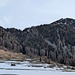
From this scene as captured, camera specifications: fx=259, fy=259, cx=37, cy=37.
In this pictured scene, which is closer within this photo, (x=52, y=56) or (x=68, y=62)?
(x=68, y=62)

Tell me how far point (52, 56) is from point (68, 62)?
4796 cm

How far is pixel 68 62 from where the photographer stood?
152 metres

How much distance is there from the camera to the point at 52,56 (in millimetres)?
199750
